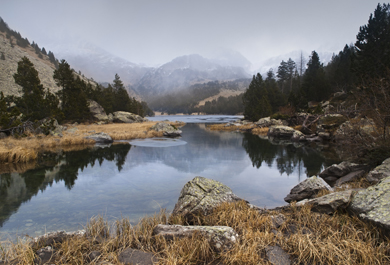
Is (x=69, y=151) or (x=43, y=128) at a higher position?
(x=43, y=128)

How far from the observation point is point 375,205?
457 cm

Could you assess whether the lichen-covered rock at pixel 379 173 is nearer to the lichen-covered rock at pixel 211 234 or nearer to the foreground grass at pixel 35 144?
the lichen-covered rock at pixel 211 234

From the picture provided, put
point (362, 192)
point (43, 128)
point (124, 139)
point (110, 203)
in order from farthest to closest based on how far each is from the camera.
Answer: point (124, 139)
point (43, 128)
point (110, 203)
point (362, 192)

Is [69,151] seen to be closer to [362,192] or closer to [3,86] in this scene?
[362,192]

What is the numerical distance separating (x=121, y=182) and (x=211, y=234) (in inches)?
336

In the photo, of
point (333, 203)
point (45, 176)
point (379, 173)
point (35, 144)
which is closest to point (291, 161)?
point (379, 173)

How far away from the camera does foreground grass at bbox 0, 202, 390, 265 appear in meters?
3.79

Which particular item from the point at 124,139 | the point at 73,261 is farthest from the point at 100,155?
the point at 73,261

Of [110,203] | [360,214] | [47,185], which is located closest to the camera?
[360,214]

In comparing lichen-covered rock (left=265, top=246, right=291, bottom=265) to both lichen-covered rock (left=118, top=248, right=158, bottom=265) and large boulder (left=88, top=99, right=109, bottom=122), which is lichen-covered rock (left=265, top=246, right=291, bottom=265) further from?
large boulder (left=88, top=99, right=109, bottom=122)

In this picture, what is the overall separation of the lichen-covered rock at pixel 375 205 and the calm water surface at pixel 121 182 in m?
3.77

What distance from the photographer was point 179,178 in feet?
40.3

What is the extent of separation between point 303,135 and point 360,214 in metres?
27.4

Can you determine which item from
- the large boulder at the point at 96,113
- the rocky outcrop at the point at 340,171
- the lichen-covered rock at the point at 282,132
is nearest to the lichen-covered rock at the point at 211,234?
the rocky outcrop at the point at 340,171
